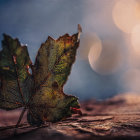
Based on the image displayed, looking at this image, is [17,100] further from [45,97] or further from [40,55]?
[40,55]

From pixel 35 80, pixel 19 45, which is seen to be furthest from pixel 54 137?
pixel 19 45

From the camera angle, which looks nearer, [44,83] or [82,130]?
[82,130]

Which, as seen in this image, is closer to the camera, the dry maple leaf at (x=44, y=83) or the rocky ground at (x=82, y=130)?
the rocky ground at (x=82, y=130)

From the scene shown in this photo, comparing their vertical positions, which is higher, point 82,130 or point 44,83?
point 44,83

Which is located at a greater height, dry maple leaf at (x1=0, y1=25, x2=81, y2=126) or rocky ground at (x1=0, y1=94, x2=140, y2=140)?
dry maple leaf at (x1=0, y1=25, x2=81, y2=126)

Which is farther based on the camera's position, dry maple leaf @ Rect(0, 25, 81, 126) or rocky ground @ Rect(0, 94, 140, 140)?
dry maple leaf @ Rect(0, 25, 81, 126)

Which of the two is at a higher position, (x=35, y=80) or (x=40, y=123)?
(x=35, y=80)

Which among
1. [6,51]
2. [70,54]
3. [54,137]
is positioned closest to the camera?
[54,137]

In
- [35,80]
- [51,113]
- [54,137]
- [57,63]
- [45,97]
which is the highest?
[57,63]

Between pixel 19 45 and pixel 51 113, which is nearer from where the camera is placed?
pixel 19 45

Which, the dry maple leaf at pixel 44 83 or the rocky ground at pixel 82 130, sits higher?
the dry maple leaf at pixel 44 83

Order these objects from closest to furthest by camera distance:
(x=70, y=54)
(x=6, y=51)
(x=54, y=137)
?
(x=54, y=137)
(x=6, y=51)
(x=70, y=54)
